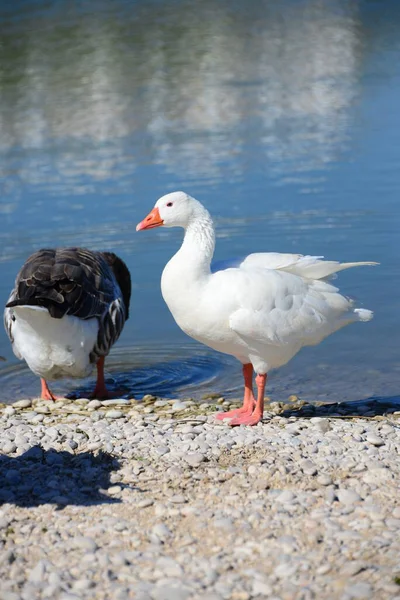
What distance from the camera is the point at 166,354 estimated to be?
9.16 meters

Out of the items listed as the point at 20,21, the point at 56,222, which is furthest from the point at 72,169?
the point at 20,21

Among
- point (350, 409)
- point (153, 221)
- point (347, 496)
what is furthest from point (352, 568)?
point (153, 221)

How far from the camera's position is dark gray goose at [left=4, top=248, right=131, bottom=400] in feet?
23.6

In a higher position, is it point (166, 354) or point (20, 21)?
point (20, 21)

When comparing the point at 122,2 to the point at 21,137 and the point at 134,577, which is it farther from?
the point at 134,577

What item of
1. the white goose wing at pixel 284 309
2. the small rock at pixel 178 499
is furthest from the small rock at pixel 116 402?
the small rock at pixel 178 499

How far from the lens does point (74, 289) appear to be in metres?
7.52

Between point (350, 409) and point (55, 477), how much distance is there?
2.90 meters

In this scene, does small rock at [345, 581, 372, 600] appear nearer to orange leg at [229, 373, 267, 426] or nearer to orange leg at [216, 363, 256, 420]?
orange leg at [229, 373, 267, 426]

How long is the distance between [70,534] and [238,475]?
3.64 feet

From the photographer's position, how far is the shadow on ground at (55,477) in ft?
17.3

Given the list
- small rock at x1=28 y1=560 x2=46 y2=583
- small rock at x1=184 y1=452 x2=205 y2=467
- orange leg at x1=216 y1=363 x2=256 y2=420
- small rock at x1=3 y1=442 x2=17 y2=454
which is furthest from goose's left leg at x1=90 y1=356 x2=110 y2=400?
small rock at x1=28 y1=560 x2=46 y2=583

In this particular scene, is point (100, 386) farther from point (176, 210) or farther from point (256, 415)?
point (176, 210)

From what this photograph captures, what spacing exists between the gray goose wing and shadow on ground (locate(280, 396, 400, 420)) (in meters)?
1.74
